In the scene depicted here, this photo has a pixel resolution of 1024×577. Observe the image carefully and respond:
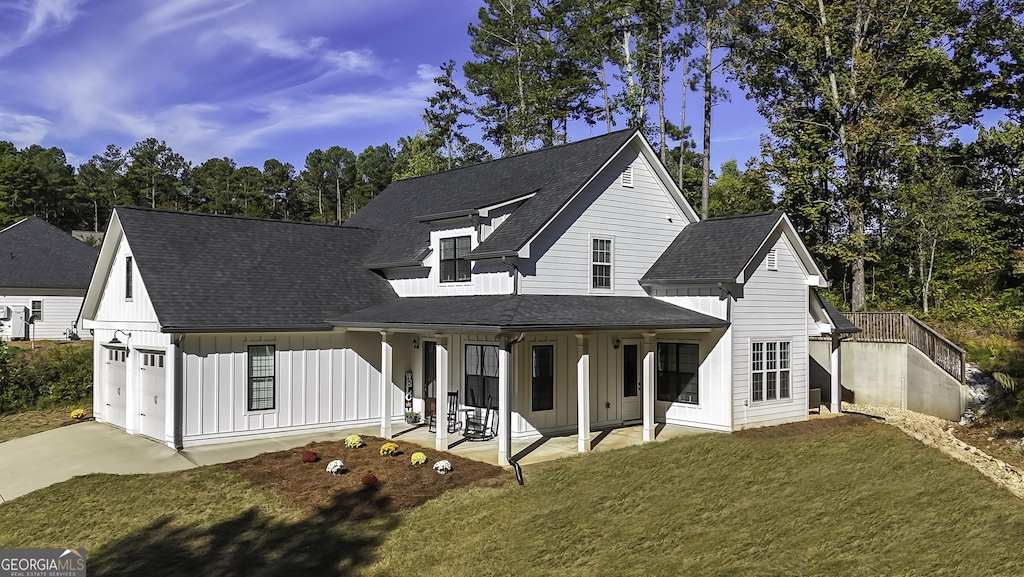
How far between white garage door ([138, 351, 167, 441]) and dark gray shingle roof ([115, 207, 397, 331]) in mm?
1697

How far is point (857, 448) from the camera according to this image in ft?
53.7

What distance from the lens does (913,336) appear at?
23094mm

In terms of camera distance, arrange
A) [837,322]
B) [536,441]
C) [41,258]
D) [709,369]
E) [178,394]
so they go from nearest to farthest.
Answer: [178,394] → [536,441] → [709,369] → [837,322] → [41,258]

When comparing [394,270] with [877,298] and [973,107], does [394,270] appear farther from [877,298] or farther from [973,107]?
[973,107]

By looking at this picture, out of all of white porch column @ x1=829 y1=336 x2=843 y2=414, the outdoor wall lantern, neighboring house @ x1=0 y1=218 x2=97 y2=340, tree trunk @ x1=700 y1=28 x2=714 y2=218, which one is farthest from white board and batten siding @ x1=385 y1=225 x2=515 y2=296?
neighboring house @ x1=0 y1=218 x2=97 y2=340

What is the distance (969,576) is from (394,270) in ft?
51.8

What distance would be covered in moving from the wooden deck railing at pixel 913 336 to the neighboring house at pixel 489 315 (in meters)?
4.49

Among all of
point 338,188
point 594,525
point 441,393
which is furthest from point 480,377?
→ point 338,188

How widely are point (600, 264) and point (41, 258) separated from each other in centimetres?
3132

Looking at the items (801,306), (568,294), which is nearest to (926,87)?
(801,306)

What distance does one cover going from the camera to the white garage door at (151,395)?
55.6 feet

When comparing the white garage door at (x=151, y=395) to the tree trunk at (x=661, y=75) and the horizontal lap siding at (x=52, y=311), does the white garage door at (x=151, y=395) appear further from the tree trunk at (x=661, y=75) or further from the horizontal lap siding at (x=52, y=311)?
the tree trunk at (x=661, y=75)

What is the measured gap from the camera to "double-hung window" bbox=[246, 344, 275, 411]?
17.2m

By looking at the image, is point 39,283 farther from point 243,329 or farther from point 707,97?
point 707,97
